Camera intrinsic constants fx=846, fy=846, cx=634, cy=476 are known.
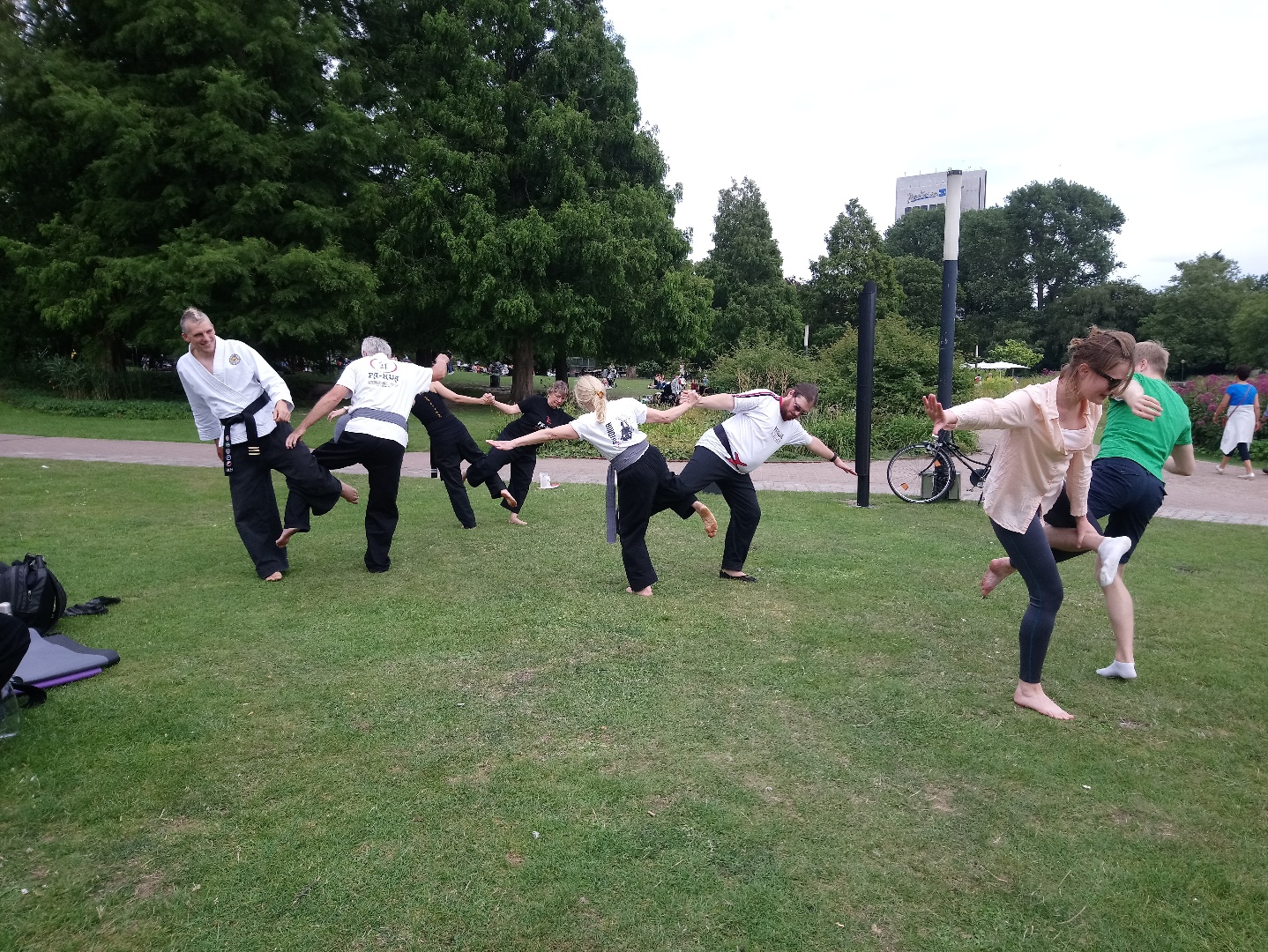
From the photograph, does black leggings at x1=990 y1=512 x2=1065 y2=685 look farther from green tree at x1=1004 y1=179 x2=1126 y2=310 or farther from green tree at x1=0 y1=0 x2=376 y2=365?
green tree at x1=1004 y1=179 x2=1126 y2=310

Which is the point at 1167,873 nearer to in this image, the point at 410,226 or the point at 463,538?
the point at 463,538

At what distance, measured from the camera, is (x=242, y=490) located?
6617 mm

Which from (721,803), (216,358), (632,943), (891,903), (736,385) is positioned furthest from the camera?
(736,385)

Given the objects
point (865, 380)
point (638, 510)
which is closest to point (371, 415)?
point (638, 510)

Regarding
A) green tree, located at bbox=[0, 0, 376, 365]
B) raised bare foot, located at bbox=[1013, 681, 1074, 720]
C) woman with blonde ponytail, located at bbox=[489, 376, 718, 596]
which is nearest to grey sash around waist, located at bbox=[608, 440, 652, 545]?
woman with blonde ponytail, located at bbox=[489, 376, 718, 596]

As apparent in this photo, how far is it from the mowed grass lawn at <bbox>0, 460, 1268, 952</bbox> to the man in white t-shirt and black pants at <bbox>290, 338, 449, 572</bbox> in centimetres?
57

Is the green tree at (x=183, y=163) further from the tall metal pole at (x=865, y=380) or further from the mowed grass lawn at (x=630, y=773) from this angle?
the mowed grass lawn at (x=630, y=773)

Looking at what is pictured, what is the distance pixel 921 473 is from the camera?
11250 mm

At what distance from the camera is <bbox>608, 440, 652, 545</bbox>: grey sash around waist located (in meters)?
6.41

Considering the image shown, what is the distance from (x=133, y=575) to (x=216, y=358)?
1.96 m

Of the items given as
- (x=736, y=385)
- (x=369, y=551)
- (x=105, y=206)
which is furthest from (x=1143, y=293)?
(x=369, y=551)

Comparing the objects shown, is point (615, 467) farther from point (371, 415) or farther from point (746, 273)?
point (746, 273)

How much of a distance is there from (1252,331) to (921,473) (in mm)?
48433

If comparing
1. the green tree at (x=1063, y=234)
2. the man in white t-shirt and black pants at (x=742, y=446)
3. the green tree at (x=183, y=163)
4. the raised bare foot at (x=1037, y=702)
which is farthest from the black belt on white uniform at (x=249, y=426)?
the green tree at (x=1063, y=234)
